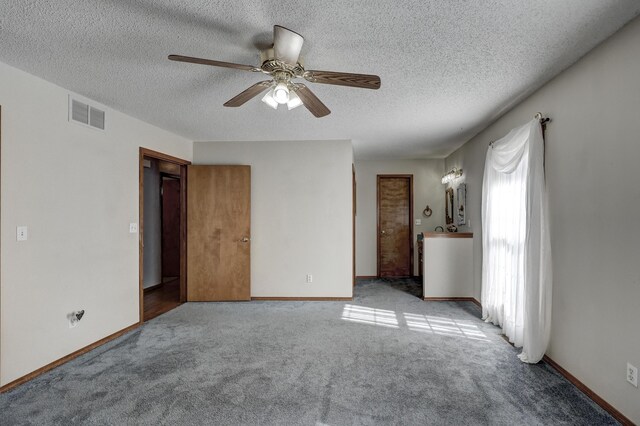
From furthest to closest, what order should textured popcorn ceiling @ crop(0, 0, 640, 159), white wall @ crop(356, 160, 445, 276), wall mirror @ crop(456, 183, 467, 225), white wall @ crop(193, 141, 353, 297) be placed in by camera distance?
white wall @ crop(356, 160, 445, 276), wall mirror @ crop(456, 183, 467, 225), white wall @ crop(193, 141, 353, 297), textured popcorn ceiling @ crop(0, 0, 640, 159)

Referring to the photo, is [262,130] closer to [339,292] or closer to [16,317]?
[339,292]

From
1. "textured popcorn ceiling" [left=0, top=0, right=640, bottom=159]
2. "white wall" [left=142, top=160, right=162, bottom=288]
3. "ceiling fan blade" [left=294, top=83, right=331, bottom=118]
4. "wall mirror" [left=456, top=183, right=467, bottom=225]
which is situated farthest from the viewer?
"white wall" [left=142, top=160, right=162, bottom=288]

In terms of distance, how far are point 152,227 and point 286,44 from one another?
188 inches

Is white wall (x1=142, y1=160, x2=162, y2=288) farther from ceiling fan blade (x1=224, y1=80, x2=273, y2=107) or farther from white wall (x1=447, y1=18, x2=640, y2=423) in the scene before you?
white wall (x1=447, y1=18, x2=640, y2=423)

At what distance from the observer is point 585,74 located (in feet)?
7.37

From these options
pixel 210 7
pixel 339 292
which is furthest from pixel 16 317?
pixel 339 292

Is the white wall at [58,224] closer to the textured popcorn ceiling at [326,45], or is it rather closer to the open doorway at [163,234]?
the textured popcorn ceiling at [326,45]

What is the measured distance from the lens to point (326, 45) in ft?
6.91

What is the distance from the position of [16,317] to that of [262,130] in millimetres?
3019

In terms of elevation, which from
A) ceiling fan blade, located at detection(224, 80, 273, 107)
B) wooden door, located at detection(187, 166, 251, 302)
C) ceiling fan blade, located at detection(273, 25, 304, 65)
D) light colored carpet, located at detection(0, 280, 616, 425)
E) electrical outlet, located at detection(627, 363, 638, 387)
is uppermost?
ceiling fan blade, located at detection(273, 25, 304, 65)

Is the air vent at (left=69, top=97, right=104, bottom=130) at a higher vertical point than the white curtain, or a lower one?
higher

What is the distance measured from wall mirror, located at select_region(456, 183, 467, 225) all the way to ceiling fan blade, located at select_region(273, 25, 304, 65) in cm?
383

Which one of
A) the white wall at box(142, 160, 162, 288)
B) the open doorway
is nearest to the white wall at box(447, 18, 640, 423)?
the open doorway

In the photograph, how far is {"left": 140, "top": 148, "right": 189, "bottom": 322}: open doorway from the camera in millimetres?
4676
